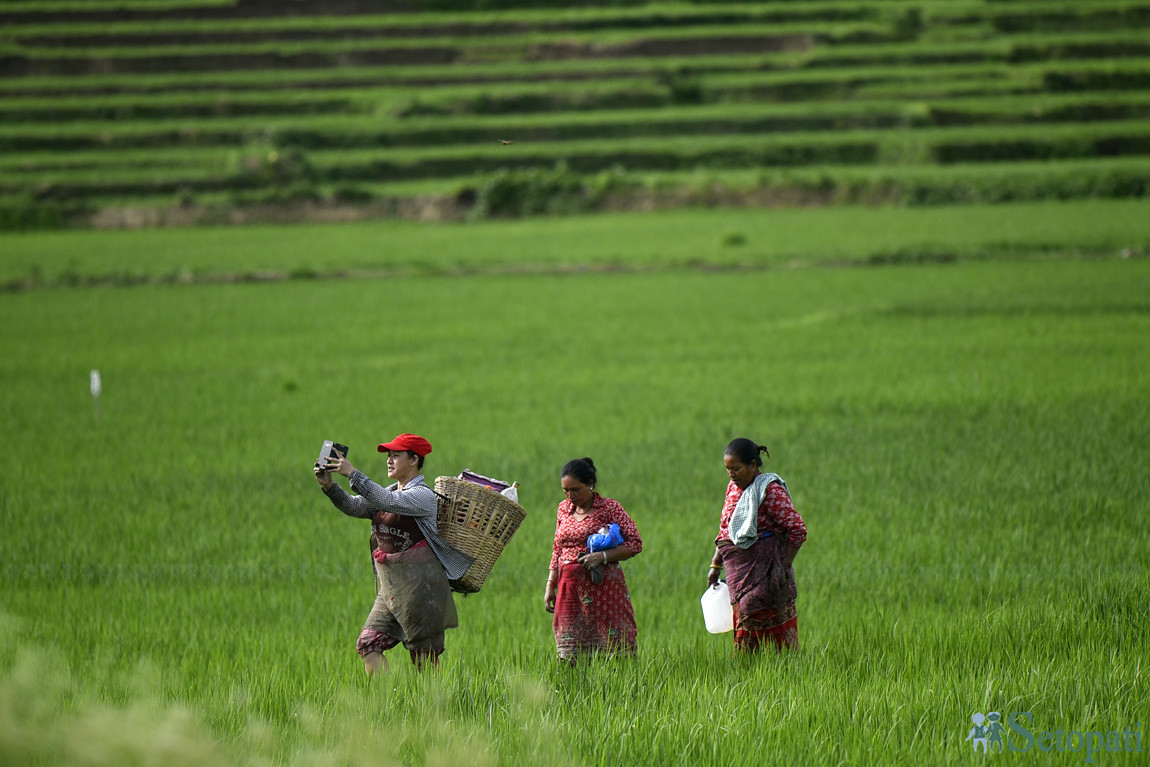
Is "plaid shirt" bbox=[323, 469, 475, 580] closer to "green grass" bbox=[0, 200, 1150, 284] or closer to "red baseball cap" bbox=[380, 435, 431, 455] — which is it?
"red baseball cap" bbox=[380, 435, 431, 455]

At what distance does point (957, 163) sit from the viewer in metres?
30.9

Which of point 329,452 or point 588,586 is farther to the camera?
point 588,586

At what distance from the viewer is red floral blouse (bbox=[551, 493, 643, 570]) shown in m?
4.14

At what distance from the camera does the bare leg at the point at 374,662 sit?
13.3ft

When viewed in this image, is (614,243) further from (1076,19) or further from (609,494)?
(1076,19)

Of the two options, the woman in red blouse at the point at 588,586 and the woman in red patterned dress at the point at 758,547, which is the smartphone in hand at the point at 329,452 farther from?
the woman in red patterned dress at the point at 758,547

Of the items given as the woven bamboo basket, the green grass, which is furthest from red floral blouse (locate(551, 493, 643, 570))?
the green grass

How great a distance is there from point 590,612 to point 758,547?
2.07ft

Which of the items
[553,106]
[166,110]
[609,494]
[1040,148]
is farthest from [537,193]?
[609,494]

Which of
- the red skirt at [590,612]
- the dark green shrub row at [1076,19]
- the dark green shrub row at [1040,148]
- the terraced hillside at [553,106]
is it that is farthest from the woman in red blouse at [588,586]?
the dark green shrub row at [1076,19]

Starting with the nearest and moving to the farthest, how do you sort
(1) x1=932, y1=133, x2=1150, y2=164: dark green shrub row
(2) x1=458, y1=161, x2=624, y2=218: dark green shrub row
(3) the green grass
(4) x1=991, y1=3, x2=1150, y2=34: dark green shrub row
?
(3) the green grass < (2) x1=458, y1=161, x2=624, y2=218: dark green shrub row < (1) x1=932, y1=133, x2=1150, y2=164: dark green shrub row < (4) x1=991, y1=3, x2=1150, y2=34: dark green shrub row

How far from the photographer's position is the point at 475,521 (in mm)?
4082

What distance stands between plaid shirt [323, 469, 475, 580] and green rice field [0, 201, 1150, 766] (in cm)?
41

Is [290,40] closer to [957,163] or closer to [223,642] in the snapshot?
[957,163]
